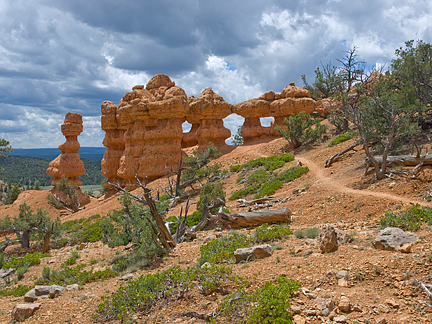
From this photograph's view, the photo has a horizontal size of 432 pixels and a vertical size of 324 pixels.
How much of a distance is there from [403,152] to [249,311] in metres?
Result: 12.3

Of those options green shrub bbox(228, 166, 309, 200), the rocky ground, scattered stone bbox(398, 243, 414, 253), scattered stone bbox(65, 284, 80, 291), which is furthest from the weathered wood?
scattered stone bbox(65, 284, 80, 291)

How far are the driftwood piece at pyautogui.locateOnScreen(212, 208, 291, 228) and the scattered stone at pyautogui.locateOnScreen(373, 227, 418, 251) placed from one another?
4267 mm

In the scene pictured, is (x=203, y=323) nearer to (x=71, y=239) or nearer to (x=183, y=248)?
(x=183, y=248)

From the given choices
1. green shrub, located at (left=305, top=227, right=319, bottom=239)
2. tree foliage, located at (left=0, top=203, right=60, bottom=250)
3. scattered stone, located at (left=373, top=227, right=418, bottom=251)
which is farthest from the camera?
tree foliage, located at (left=0, top=203, right=60, bottom=250)

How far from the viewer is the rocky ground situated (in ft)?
13.3

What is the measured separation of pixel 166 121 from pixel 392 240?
916 inches

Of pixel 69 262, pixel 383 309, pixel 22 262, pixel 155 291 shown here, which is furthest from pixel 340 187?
pixel 22 262

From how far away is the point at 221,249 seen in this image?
7.26 m

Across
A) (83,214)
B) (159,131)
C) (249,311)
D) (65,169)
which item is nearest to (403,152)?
(249,311)

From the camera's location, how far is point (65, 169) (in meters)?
32.4

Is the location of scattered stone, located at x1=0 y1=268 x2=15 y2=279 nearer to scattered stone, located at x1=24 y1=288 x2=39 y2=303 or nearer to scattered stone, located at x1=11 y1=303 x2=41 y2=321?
scattered stone, located at x1=24 y1=288 x2=39 y2=303

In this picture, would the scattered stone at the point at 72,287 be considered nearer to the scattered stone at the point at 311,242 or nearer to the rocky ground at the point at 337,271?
the rocky ground at the point at 337,271

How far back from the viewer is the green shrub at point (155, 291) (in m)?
5.21

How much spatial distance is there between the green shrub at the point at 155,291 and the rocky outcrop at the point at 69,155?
30434mm
